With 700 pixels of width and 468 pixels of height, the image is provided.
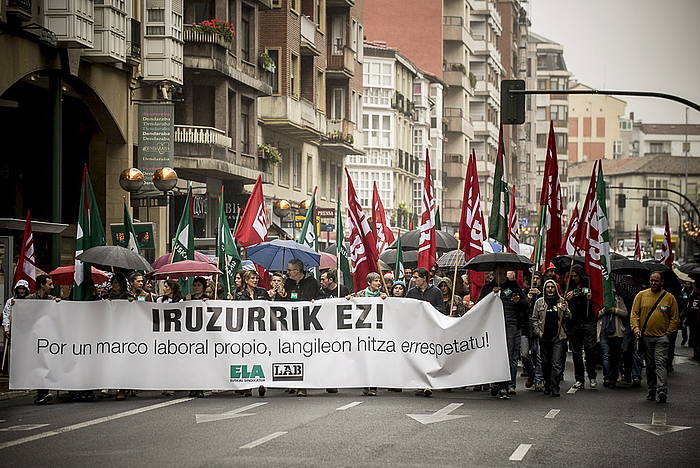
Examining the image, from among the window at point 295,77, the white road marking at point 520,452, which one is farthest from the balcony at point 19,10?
the window at point 295,77

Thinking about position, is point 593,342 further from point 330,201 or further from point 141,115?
point 330,201

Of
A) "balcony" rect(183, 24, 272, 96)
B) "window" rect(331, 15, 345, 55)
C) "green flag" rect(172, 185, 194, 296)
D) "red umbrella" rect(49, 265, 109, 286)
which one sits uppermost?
"window" rect(331, 15, 345, 55)

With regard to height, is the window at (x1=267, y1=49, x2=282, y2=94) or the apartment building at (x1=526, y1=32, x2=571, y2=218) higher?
the apartment building at (x1=526, y1=32, x2=571, y2=218)

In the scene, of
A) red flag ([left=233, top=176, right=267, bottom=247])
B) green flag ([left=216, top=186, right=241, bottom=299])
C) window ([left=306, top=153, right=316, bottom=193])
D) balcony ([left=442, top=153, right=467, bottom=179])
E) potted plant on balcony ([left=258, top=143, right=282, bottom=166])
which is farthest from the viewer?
balcony ([left=442, top=153, right=467, bottom=179])

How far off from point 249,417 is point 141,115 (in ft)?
61.6

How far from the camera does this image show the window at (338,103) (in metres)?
61.3

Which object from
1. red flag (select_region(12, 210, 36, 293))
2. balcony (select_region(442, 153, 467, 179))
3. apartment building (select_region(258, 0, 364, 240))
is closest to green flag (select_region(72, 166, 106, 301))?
red flag (select_region(12, 210, 36, 293))

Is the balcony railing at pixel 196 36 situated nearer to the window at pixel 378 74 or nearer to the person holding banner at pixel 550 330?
the person holding banner at pixel 550 330

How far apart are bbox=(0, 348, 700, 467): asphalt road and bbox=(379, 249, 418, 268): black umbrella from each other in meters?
10.1

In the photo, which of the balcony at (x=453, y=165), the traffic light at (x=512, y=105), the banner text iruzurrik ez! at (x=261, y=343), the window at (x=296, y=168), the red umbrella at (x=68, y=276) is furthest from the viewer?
the balcony at (x=453, y=165)

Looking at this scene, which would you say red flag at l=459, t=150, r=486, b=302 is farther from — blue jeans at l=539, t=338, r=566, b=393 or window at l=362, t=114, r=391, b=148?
window at l=362, t=114, r=391, b=148

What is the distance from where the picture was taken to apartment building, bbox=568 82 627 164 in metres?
183

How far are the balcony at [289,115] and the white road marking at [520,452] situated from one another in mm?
36905

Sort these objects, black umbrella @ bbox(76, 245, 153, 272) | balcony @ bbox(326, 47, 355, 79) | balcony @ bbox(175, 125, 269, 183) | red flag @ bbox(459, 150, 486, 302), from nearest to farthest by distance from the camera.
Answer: black umbrella @ bbox(76, 245, 153, 272) < red flag @ bbox(459, 150, 486, 302) < balcony @ bbox(175, 125, 269, 183) < balcony @ bbox(326, 47, 355, 79)
